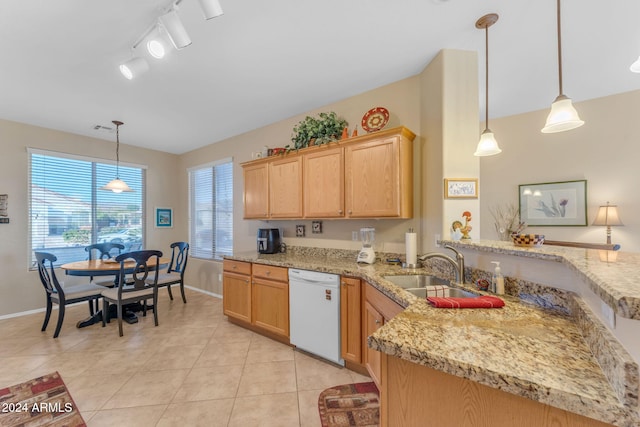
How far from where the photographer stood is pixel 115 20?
5.99 feet

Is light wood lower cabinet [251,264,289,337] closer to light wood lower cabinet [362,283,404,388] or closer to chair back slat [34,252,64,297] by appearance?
light wood lower cabinet [362,283,404,388]

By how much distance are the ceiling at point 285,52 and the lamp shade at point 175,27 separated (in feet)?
0.49

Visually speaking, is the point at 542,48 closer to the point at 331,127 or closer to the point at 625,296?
the point at 331,127

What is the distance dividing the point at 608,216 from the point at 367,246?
2.97 meters

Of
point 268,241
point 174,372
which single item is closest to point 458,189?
point 268,241

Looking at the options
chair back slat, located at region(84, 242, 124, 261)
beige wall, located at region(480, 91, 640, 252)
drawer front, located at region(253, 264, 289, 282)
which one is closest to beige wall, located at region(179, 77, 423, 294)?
drawer front, located at region(253, 264, 289, 282)

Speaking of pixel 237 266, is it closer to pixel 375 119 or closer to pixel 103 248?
pixel 375 119

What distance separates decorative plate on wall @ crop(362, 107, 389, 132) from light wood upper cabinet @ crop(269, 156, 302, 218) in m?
0.84

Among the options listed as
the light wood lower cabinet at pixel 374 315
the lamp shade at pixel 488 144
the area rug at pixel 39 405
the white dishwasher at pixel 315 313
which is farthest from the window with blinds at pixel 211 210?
the lamp shade at pixel 488 144

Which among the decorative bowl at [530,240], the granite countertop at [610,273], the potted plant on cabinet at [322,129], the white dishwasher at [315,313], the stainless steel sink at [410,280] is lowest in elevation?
the white dishwasher at [315,313]

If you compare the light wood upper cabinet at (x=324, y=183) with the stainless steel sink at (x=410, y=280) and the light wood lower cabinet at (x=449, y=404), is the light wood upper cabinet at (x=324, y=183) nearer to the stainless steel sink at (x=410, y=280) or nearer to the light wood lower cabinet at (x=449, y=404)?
the stainless steel sink at (x=410, y=280)

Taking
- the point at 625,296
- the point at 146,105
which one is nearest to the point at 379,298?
the point at 625,296

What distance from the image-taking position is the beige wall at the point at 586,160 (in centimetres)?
307

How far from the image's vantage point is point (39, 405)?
187 centimetres
